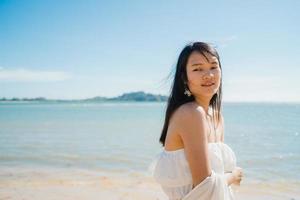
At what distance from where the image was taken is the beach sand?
25.8 feet

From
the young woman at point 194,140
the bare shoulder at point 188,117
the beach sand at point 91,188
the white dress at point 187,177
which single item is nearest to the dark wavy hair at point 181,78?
the young woman at point 194,140

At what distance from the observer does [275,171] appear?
36.8 feet

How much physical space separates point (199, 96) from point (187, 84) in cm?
11

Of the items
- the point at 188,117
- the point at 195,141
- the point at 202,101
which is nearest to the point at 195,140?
the point at 195,141

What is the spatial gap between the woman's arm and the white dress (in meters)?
0.06

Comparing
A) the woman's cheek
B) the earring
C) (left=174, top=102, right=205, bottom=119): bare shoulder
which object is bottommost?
(left=174, top=102, right=205, bottom=119): bare shoulder

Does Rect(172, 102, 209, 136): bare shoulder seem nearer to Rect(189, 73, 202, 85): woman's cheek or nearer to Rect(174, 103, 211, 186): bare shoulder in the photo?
Rect(174, 103, 211, 186): bare shoulder

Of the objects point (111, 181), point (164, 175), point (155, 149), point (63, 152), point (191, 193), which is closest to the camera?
point (191, 193)

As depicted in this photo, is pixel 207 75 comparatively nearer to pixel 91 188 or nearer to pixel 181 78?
pixel 181 78

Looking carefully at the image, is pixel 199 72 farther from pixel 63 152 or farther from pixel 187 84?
pixel 63 152

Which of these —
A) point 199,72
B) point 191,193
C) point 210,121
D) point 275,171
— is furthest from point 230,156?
point 275,171

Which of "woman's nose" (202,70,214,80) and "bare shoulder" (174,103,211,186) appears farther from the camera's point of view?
"woman's nose" (202,70,214,80)

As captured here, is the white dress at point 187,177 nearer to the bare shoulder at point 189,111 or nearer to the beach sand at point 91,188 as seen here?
the bare shoulder at point 189,111

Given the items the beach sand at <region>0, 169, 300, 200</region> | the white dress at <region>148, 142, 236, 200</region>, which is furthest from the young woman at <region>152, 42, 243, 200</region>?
the beach sand at <region>0, 169, 300, 200</region>
